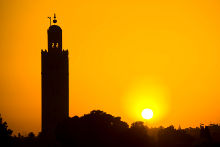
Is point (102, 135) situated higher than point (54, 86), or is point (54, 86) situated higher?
point (54, 86)

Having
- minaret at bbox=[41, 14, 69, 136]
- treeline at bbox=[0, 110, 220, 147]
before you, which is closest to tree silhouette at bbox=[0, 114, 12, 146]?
treeline at bbox=[0, 110, 220, 147]

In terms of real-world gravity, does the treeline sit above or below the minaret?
below

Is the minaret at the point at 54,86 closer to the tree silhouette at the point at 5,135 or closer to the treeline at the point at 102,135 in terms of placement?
the treeline at the point at 102,135

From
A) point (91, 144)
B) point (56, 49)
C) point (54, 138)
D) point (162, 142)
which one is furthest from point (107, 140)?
point (56, 49)

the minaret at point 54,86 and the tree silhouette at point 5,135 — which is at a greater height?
the minaret at point 54,86

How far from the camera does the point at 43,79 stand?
254 ft

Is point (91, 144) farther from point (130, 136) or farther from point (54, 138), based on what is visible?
point (54, 138)

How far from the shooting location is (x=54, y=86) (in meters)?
76.9

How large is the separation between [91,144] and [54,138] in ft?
38.8

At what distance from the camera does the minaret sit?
7644 cm

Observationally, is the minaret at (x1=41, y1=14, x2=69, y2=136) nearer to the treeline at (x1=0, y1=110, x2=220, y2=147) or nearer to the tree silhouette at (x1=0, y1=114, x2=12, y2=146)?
the treeline at (x1=0, y1=110, x2=220, y2=147)

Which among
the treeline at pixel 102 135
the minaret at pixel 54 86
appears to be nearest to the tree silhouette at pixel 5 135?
the treeline at pixel 102 135

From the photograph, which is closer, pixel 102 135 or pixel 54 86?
pixel 102 135

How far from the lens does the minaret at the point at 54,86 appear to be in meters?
76.4
